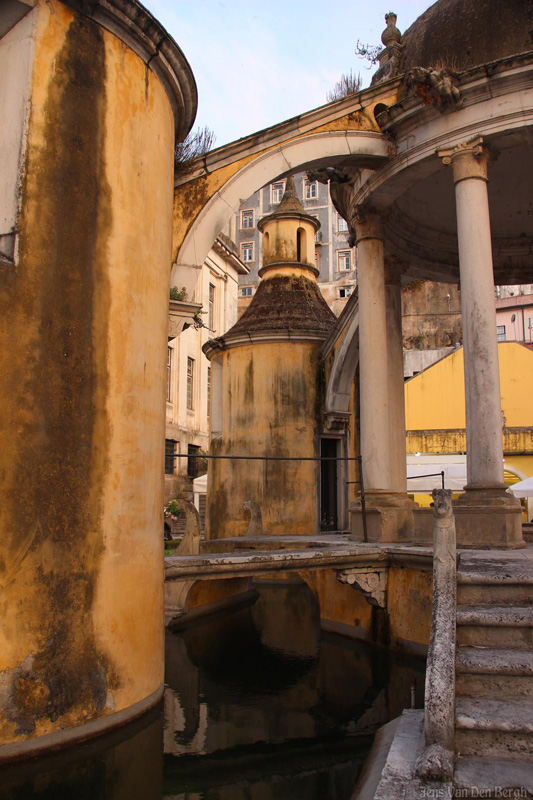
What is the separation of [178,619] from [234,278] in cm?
3411

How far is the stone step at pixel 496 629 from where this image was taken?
515 centimetres

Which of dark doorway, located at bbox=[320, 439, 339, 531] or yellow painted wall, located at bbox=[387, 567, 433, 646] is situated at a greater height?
dark doorway, located at bbox=[320, 439, 339, 531]

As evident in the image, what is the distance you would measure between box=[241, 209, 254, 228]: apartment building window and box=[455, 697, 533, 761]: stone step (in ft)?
212

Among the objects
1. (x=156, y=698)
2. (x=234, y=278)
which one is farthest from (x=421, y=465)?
(x=234, y=278)

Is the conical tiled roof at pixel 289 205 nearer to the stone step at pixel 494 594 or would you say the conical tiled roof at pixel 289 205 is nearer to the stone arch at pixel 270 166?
the stone arch at pixel 270 166

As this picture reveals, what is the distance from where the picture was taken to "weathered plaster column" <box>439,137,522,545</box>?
8.28 m

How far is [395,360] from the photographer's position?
1240 cm

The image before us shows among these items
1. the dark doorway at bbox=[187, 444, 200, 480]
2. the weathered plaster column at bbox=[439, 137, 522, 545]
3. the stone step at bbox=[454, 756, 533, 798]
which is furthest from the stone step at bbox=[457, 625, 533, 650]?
the dark doorway at bbox=[187, 444, 200, 480]

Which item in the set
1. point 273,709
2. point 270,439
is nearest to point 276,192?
point 270,439

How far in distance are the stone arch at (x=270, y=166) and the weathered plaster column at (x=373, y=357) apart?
119cm

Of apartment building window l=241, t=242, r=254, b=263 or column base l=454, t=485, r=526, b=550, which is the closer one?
column base l=454, t=485, r=526, b=550

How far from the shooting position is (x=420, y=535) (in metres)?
9.71

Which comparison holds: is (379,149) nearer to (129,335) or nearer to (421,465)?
(129,335)

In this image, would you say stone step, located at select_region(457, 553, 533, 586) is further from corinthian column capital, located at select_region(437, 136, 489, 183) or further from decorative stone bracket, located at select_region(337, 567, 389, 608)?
corinthian column capital, located at select_region(437, 136, 489, 183)
